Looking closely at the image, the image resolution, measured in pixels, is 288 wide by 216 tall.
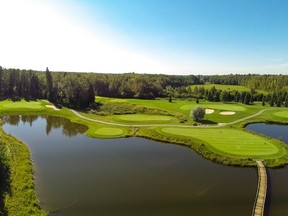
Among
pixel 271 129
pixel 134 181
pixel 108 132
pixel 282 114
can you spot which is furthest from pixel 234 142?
pixel 282 114

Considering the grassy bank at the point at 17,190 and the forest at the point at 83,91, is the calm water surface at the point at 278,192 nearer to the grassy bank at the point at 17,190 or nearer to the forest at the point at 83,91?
the grassy bank at the point at 17,190

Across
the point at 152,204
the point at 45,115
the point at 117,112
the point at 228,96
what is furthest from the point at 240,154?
the point at 228,96

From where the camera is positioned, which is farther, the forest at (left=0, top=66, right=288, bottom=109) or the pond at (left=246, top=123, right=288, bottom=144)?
the forest at (left=0, top=66, right=288, bottom=109)

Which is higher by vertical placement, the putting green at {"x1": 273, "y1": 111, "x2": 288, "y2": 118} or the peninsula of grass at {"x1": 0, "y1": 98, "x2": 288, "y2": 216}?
the putting green at {"x1": 273, "y1": 111, "x2": 288, "y2": 118}

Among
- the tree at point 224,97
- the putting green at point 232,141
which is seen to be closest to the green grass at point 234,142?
the putting green at point 232,141

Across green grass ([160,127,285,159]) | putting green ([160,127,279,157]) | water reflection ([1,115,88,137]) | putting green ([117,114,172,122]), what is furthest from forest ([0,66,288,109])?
green grass ([160,127,285,159])

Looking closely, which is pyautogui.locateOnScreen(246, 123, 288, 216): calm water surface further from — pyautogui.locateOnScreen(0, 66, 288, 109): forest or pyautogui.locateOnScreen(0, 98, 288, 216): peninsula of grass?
pyautogui.locateOnScreen(0, 66, 288, 109): forest
